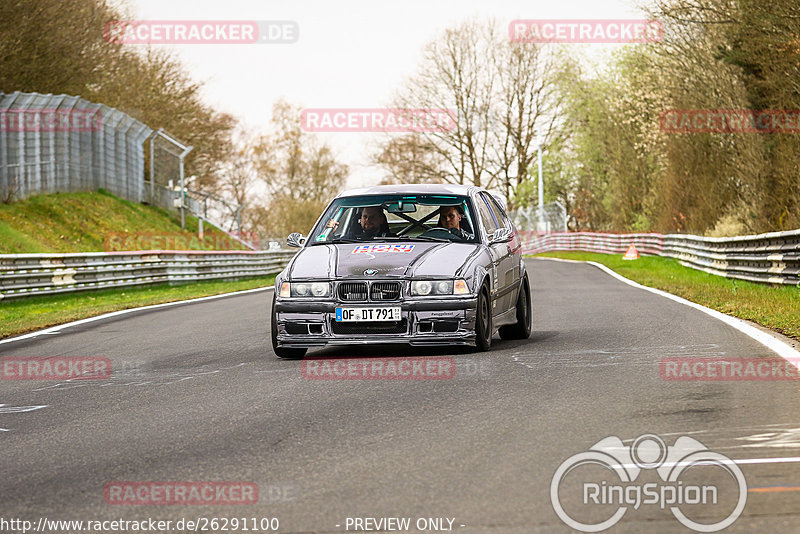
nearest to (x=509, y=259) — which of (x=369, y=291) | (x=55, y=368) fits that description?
(x=369, y=291)

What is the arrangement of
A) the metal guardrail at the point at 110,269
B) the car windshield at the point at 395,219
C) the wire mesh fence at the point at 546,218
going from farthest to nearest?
the wire mesh fence at the point at 546,218 < the metal guardrail at the point at 110,269 < the car windshield at the point at 395,219

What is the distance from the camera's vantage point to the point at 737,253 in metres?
23.1

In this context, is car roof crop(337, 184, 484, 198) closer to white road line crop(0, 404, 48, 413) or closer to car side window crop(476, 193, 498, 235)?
car side window crop(476, 193, 498, 235)

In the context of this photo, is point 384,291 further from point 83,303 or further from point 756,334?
point 83,303

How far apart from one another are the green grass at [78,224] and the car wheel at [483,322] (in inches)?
1008

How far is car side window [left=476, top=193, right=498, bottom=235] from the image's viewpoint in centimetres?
1175

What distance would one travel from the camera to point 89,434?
698cm

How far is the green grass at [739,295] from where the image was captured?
1295cm

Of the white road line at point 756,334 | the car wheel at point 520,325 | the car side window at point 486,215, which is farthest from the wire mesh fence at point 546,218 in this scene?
the car wheel at point 520,325

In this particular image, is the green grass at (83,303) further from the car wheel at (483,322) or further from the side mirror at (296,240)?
the car wheel at (483,322)

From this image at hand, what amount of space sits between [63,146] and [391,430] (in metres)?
39.6

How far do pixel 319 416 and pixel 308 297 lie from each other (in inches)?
125

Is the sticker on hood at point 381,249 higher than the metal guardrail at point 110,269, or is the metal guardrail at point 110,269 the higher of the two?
the sticker on hood at point 381,249

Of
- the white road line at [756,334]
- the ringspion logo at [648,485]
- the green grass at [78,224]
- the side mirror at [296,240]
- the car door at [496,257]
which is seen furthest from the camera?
the green grass at [78,224]
